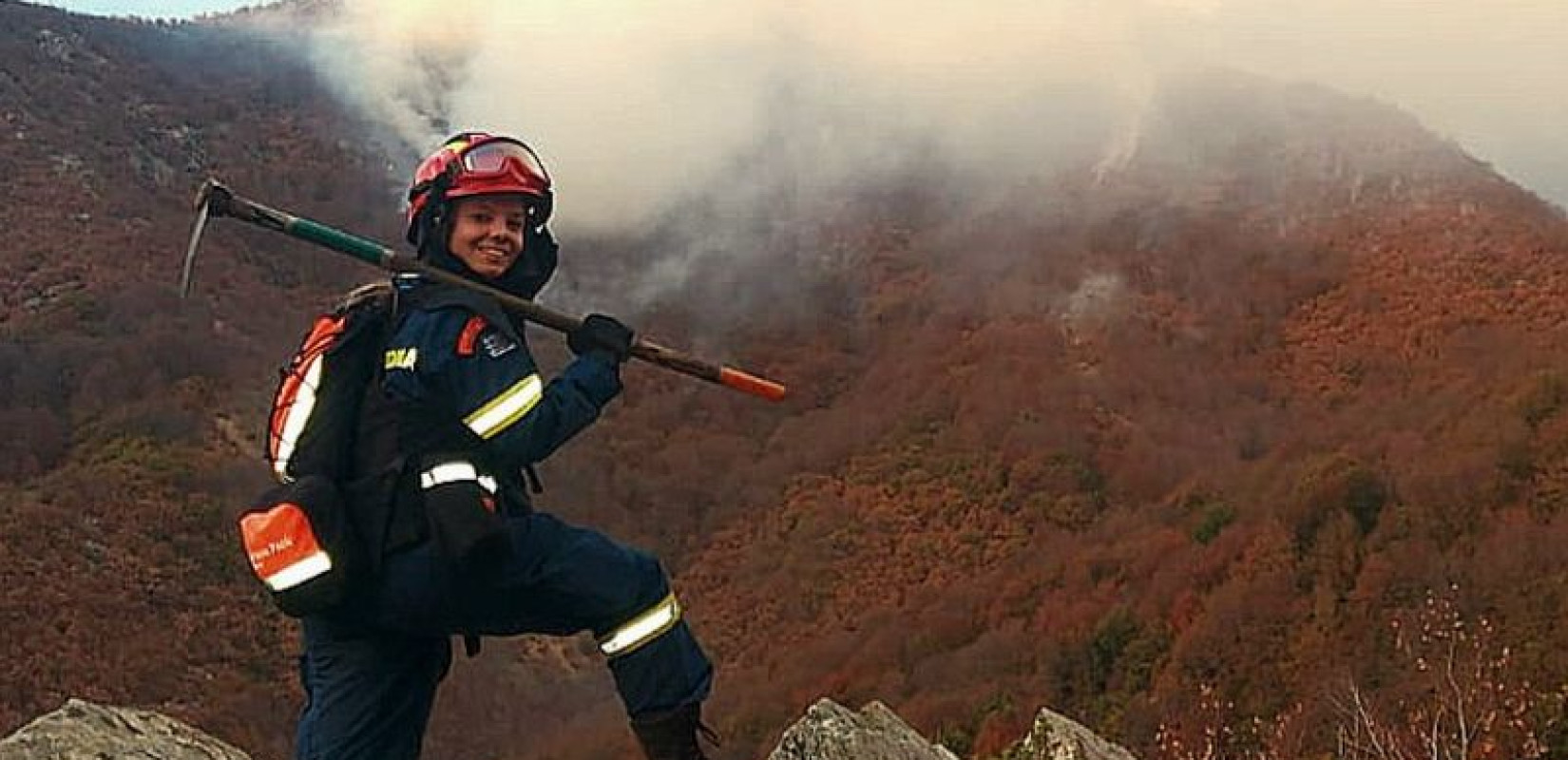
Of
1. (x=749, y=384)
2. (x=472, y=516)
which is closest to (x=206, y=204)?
(x=472, y=516)

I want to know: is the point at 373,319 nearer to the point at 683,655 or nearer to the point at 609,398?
the point at 609,398

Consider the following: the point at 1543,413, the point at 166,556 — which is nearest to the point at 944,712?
the point at 1543,413

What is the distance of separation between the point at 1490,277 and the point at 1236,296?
13280 millimetres

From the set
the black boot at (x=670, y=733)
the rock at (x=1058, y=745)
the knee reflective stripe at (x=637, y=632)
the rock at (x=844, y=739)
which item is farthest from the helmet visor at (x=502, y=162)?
the rock at (x=1058, y=745)

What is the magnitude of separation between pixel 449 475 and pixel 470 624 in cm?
48

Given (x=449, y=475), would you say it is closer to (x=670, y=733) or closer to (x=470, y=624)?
(x=470, y=624)

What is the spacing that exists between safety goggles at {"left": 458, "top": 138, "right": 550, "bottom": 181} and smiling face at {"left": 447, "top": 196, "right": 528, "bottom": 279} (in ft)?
0.22

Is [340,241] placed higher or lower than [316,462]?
higher

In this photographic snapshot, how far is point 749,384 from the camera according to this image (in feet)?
14.7

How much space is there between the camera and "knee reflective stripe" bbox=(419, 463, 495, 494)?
3.49 metres

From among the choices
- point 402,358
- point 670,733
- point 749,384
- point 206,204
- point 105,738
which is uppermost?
point 206,204

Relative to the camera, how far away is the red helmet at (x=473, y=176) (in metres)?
3.88

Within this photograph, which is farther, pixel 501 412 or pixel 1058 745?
pixel 1058 745

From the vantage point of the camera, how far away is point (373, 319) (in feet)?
12.1
